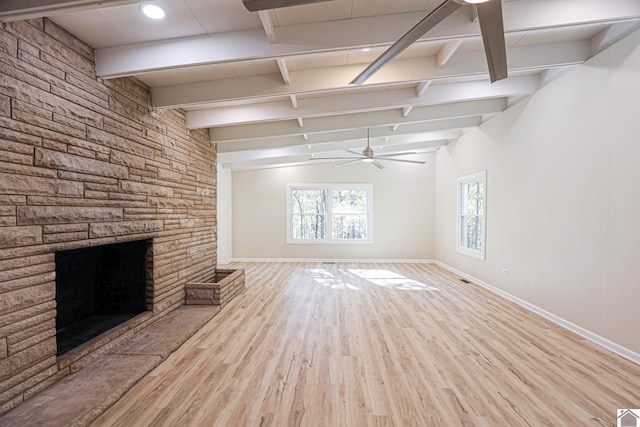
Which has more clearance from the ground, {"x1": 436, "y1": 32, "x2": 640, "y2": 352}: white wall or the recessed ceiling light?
the recessed ceiling light

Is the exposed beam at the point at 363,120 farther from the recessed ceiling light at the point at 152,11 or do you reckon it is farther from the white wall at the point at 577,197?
the recessed ceiling light at the point at 152,11

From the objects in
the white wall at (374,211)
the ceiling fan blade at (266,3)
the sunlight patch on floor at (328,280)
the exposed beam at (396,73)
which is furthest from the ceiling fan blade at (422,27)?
the white wall at (374,211)

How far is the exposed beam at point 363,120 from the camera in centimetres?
466

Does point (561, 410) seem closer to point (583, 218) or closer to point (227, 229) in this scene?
point (583, 218)

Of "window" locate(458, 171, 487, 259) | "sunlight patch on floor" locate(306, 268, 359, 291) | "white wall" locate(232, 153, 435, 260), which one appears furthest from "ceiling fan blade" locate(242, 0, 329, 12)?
"white wall" locate(232, 153, 435, 260)

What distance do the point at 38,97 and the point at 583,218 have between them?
488 cm

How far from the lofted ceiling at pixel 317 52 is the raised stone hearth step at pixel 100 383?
2.38 m

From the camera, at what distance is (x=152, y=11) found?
207 cm

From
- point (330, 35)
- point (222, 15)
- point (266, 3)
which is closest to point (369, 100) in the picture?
point (330, 35)

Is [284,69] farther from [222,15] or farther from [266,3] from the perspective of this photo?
[266,3]

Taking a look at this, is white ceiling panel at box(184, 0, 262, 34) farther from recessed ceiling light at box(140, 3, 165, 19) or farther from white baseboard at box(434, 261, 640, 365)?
white baseboard at box(434, 261, 640, 365)

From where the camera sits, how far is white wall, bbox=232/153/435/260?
7906mm

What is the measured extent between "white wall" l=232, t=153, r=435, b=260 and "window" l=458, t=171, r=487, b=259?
5.04 ft

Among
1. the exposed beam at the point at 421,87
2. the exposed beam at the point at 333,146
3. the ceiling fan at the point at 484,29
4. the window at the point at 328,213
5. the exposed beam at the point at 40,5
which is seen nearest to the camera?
the ceiling fan at the point at 484,29
